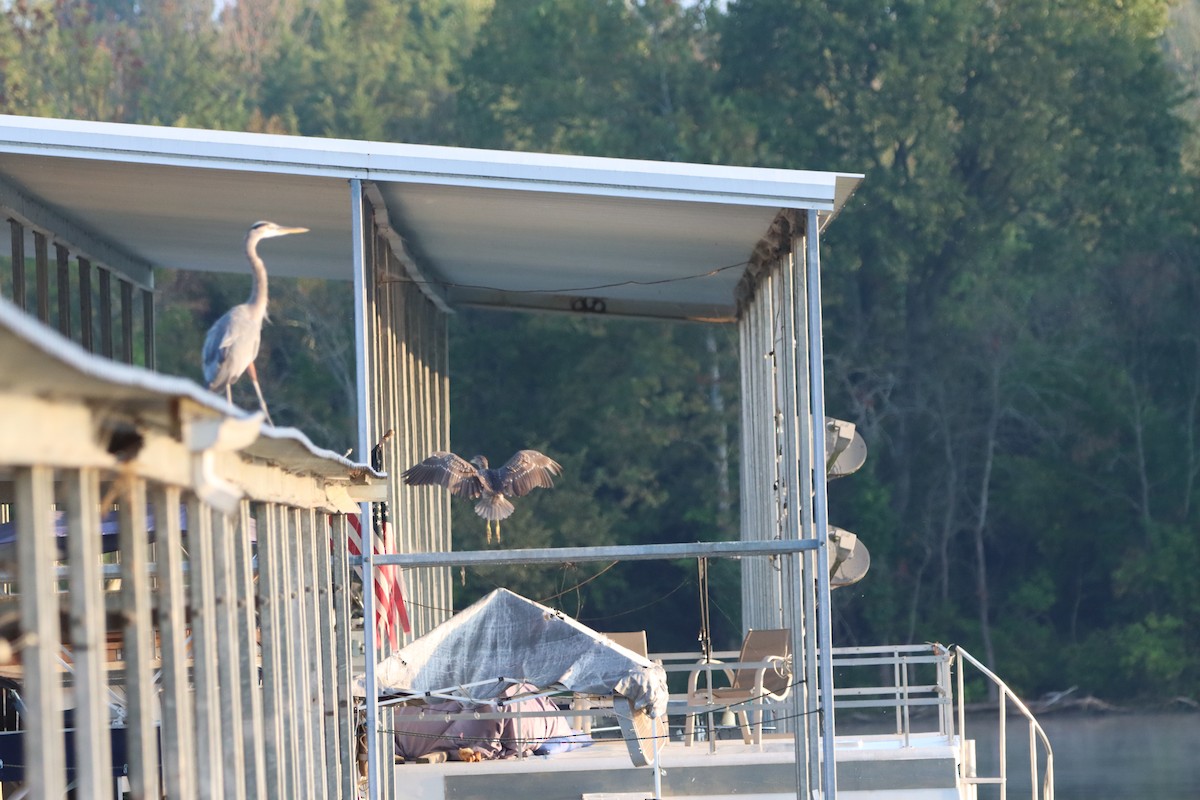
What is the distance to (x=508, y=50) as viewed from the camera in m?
34.8

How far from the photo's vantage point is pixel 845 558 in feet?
44.8

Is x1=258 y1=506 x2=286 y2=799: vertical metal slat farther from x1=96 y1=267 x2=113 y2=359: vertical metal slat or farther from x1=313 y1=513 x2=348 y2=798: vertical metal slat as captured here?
x1=96 y1=267 x2=113 y2=359: vertical metal slat

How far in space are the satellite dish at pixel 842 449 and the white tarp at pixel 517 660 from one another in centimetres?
390

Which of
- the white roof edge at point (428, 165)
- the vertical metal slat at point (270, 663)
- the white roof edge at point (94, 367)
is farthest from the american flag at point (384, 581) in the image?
the white roof edge at point (94, 367)

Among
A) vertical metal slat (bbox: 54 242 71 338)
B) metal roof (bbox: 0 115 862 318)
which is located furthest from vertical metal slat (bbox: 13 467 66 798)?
vertical metal slat (bbox: 54 242 71 338)

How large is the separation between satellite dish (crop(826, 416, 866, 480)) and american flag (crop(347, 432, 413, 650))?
3241mm

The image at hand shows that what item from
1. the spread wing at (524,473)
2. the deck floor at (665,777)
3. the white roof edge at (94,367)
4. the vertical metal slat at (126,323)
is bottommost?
the deck floor at (665,777)

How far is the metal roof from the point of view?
10.5 m

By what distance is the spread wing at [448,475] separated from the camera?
12.0m

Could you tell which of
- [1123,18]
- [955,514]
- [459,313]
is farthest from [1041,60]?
[459,313]

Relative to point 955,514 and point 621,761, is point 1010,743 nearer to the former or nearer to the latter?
point 955,514

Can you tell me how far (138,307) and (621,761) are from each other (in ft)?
73.6

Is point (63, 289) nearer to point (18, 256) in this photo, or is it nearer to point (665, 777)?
point (18, 256)

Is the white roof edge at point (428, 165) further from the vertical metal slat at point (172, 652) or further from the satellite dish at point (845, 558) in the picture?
the vertical metal slat at point (172, 652)
